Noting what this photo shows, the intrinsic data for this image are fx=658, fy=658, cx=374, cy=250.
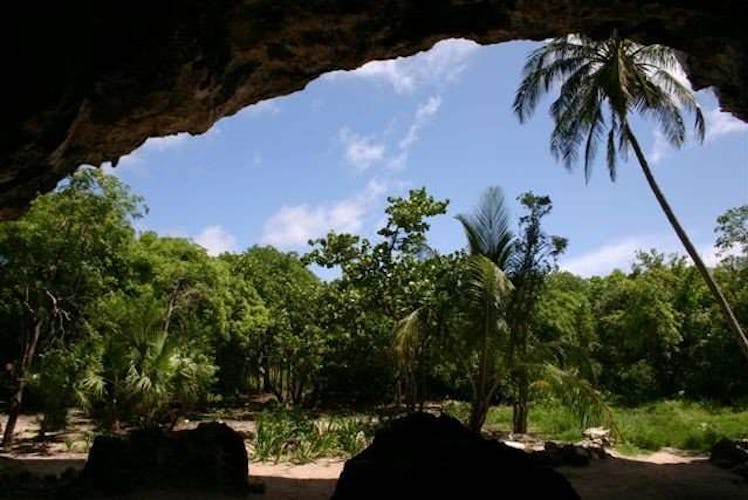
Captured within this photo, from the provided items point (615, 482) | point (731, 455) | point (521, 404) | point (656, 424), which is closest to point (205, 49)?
point (615, 482)

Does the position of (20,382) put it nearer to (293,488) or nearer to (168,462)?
(168,462)

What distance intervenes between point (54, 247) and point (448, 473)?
13019mm

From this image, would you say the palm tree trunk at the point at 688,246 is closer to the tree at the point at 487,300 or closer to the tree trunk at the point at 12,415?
the tree at the point at 487,300

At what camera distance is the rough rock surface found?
733 cm

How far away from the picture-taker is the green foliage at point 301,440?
551 inches

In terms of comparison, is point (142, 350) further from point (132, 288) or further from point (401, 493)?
point (401, 493)

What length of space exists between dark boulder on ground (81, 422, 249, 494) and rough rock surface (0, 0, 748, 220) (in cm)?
390

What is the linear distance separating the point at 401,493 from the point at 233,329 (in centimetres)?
2004

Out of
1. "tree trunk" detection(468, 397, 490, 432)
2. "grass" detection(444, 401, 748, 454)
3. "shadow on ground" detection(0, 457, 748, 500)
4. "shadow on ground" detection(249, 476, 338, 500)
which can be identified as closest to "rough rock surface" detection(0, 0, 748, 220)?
"shadow on ground" detection(0, 457, 748, 500)

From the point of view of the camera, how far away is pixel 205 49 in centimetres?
868

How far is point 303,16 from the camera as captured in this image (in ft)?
29.0

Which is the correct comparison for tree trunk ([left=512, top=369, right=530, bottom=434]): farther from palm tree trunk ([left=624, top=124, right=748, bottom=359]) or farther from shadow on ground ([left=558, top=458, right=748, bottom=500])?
palm tree trunk ([left=624, top=124, right=748, bottom=359])

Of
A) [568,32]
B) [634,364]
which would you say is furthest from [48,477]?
[634,364]

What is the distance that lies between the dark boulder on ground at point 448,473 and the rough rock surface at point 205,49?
5322 mm
